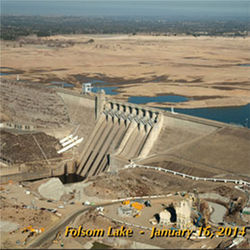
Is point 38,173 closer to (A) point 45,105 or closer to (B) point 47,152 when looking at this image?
(B) point 47,152

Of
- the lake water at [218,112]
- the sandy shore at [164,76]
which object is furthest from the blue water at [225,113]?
the sandy shore at [164,76]

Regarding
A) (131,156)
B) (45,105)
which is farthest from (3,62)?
(131,156)

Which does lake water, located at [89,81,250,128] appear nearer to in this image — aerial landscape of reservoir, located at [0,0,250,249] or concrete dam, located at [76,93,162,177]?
aerial landscape of reservoir, located at [0,0,250,249]

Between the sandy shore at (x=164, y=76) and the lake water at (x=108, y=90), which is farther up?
the sandy shore at (x=164, y=76)

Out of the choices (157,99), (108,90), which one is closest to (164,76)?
(108,90)

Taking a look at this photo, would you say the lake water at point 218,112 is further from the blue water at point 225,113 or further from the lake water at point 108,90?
the lake water at point 108,90

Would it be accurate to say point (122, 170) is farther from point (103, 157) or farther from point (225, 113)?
point (225, 113)

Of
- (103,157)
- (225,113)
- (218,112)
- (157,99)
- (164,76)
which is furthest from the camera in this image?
(164,76)
